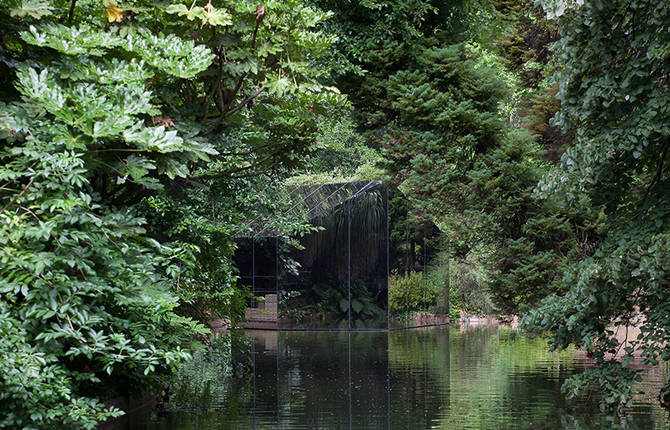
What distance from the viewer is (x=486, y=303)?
28531mm

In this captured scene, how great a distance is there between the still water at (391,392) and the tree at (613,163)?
0.97 meters

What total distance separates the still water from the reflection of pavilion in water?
1 cm

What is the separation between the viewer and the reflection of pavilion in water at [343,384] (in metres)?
8.38

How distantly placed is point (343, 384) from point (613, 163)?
16.7 feet

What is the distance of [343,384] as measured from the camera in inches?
435

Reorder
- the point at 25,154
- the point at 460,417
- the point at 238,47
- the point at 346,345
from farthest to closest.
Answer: the point at 346,345 → the point at 460,417 → the point at 238,47 → the point at 25,154

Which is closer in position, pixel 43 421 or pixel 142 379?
pixel 43 421

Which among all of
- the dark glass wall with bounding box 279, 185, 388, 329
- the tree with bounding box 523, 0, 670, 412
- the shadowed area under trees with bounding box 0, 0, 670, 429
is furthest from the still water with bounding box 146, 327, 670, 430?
the dark glass wall with bounding box 279, 185, 388, 329

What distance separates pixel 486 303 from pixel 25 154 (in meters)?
24.6

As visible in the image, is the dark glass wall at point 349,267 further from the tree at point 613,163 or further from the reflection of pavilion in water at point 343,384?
the tree at point 613,163

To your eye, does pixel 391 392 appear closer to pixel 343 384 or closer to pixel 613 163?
pixel 343 384

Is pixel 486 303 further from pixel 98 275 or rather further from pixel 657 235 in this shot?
pixel 98 275

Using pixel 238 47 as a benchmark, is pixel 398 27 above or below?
above

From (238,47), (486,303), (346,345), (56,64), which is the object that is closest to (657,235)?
(238,47)
